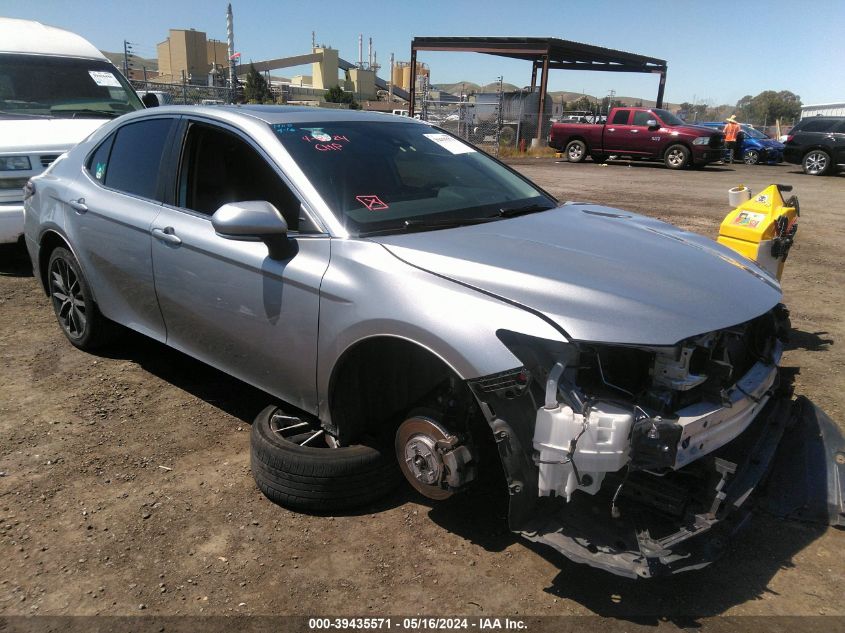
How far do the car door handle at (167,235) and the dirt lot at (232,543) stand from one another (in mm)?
1080

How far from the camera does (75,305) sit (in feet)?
15.2

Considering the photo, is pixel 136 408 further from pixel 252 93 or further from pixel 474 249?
pixel 252 93

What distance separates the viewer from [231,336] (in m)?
3.29

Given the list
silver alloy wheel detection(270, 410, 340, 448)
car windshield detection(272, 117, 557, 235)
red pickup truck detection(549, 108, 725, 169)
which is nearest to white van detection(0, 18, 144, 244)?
car windshield detection(272, 117, 557, 235)

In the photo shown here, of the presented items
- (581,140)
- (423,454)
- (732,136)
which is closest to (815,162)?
(732,136)

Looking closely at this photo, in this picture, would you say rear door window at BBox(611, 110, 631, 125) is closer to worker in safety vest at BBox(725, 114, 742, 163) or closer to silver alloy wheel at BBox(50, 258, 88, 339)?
worker in safety vest at BBox(725, 114, 742, 163)

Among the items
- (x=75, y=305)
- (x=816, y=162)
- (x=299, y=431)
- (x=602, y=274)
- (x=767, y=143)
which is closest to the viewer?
(x=602, y=274)

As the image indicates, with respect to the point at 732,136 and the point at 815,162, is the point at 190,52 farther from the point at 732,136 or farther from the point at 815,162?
the point at 815,162

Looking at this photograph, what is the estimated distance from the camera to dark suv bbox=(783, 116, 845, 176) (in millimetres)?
20297

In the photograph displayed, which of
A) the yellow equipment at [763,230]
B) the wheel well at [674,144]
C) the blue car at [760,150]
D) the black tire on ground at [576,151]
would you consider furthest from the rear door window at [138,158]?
the blue car at [760,150]

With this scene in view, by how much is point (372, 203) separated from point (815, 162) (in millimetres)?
22256

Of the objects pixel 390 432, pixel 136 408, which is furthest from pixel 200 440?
pixel 390 432

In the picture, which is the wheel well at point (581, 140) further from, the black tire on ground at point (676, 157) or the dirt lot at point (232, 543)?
the dirt lot at point (232, 543)

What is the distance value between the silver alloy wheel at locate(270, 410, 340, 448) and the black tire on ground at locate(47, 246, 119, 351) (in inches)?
72.8
